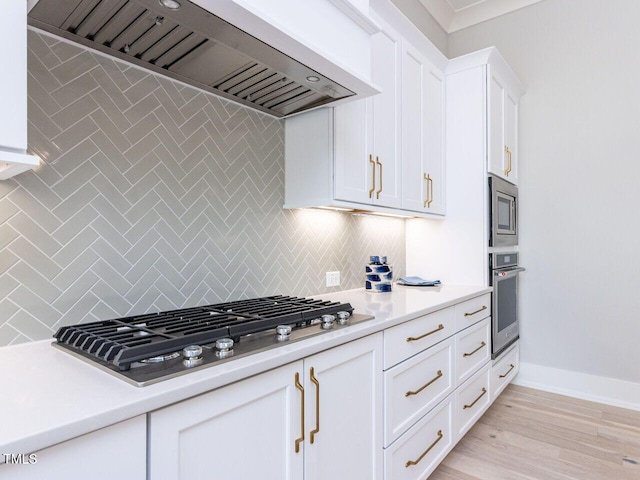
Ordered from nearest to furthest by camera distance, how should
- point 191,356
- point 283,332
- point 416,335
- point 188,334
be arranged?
point 191,356 → point 188,334 → point 283,332 → point 416,335

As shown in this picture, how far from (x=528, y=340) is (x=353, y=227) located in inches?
72.8

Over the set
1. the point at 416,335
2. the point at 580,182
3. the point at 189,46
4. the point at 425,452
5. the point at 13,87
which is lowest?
the point at 425,452

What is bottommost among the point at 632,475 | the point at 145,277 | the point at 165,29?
the point at 632,475

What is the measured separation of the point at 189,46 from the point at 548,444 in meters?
2.65

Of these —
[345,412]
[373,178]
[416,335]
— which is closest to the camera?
[345,412]

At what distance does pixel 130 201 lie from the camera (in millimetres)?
1360

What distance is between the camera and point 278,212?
1.93m

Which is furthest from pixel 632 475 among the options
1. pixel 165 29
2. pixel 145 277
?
pixel 165 29

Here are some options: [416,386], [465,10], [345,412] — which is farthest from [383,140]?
[465,10]

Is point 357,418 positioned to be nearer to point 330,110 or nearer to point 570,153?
point 330,110

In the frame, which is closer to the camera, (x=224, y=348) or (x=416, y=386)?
(x=224, y=348)

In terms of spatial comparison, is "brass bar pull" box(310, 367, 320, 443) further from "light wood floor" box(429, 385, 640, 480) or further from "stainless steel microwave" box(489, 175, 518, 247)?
"stainless steel microwave" box(489, 175, 518, 247)

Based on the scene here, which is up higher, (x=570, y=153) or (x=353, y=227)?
(x=570, y=153)

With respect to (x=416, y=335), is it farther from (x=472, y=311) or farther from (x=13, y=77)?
(x=13, y=77)
